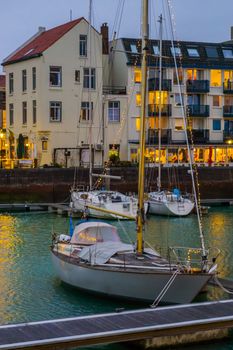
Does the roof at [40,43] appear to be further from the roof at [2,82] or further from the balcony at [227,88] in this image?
the balcony at [227,88]

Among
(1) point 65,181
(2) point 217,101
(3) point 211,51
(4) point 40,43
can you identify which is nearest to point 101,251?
(1) point 65,181

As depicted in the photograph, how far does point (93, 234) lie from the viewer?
89.4 feet

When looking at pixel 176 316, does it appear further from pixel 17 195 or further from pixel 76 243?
pixel 17 195

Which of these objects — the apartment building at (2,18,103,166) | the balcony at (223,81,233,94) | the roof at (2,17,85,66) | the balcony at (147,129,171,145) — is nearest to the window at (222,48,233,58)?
the balcony at (223,81,233,94)

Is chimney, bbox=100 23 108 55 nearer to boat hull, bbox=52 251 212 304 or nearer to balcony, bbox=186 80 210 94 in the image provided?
balcony, bbox=186 80 210 94

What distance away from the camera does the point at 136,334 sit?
18.4 metres

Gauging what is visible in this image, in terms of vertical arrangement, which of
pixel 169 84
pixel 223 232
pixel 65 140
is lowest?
pixel 223 232

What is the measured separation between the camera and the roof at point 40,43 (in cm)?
6775

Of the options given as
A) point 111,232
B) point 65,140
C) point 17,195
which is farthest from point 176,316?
point 65,140

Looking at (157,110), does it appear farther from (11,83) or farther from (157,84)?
(11,83)

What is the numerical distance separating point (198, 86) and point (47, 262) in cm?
4547

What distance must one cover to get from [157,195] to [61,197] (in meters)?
9.75

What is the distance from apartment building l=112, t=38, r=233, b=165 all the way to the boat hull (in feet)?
148

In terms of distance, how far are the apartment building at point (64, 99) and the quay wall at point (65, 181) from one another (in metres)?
6.15
